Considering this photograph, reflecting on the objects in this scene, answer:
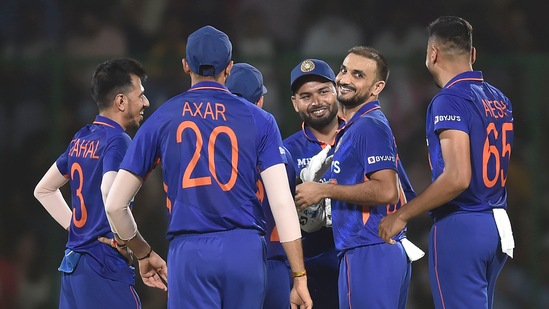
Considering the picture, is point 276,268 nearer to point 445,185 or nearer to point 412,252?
point 412,252

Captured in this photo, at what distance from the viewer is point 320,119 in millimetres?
5168

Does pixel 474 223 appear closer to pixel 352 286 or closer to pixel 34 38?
pixel 352 286

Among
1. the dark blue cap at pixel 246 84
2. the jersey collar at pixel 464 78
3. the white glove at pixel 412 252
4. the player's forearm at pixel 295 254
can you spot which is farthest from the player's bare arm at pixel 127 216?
the jersey collar at pixel 464 78

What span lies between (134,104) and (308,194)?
1.21 m

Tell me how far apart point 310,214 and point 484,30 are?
4.83 meters

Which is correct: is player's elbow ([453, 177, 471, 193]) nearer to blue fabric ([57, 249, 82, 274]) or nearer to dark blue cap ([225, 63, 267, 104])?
dark blue cap ([225, 63, 267, 104])

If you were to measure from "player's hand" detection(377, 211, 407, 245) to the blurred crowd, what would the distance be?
11.6 ft

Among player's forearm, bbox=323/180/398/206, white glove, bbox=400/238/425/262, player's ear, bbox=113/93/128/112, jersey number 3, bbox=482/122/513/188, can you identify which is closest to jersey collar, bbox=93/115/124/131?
player's ear, bbox=113/93/128/112

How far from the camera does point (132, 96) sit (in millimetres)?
4852

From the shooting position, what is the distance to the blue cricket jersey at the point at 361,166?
167 inches

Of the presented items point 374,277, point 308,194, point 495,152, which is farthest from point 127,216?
point 495,152

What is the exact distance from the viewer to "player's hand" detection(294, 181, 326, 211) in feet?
14.2

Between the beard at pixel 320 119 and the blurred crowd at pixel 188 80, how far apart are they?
250 cm

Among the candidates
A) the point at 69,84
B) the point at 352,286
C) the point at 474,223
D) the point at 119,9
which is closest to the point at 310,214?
the point at 352,286
